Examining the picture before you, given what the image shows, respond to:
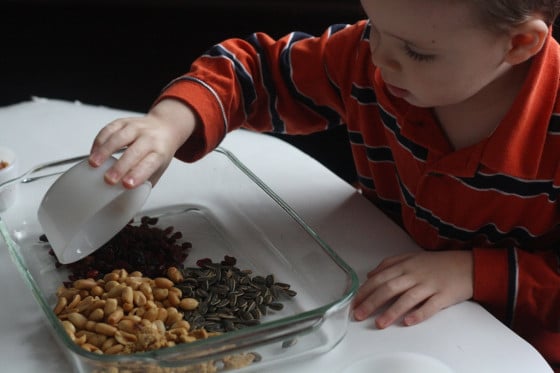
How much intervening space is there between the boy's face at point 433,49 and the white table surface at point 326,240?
0.17 metres

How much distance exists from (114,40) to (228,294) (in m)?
1.48

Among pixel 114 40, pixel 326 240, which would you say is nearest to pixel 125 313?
pixel 326 240

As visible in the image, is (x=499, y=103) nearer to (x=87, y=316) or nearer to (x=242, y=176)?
(x=242, y=176)

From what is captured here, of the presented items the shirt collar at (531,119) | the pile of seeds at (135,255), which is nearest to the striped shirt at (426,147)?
the shirt collar at (531,119)

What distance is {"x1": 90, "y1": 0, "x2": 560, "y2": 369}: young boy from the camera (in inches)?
29.4

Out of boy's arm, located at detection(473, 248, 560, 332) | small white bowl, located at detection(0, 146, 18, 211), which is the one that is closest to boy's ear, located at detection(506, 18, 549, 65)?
boy's arm, located at detection(473, 248, 560, 332)

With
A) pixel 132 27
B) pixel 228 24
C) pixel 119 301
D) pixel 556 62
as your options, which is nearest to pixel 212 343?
pixel 119 301

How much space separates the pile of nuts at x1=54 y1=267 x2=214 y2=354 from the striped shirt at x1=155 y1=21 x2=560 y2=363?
203mm

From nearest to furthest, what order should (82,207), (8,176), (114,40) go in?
(82,207)
(8,176)
(114,40)

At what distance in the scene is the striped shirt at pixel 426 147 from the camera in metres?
0.82

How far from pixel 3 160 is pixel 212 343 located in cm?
45

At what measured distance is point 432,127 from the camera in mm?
889

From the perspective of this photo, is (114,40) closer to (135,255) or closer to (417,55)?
(135,255)

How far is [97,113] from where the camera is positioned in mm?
1165
